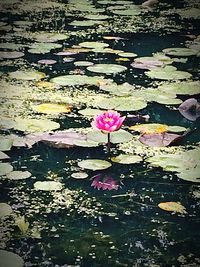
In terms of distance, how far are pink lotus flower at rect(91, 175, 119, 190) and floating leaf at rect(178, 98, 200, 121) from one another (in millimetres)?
563

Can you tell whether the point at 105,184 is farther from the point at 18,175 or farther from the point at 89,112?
the point at 89,112

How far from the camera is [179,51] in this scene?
2.69m

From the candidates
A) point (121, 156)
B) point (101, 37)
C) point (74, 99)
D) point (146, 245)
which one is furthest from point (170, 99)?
point (101, 37)

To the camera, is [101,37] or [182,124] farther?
[101,37]

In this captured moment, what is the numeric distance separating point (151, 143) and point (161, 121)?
220mm

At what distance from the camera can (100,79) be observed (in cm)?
216

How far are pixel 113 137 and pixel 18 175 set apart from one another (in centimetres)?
37

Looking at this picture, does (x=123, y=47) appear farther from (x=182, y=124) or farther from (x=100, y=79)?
(x=182, y=124)

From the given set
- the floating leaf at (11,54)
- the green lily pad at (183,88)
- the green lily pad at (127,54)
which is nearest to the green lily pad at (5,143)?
the green lily pad at (183,88)

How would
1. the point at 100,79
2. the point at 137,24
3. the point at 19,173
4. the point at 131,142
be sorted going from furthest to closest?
the point at 137,24 < the point at 100,79 < the point at 131,142 < the point at 19,173

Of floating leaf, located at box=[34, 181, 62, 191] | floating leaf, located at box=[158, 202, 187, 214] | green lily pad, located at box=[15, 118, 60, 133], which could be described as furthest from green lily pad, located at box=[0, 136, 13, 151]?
floating leaf, located at box=[158, 202, 187, 214]

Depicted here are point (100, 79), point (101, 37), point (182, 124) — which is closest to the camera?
point (182, 124)

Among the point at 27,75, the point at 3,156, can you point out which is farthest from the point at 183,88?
the point at 3,156

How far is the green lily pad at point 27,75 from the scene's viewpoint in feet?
7.11
